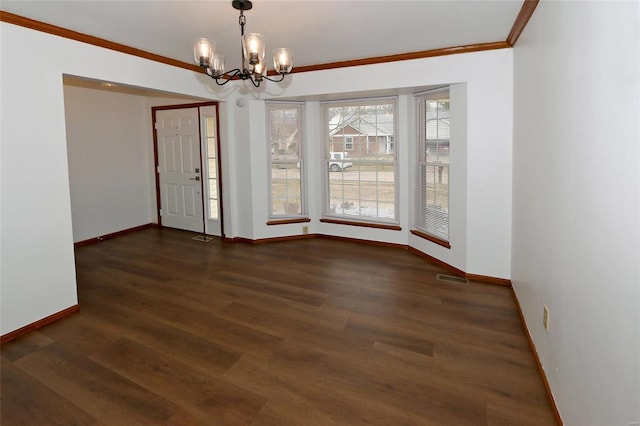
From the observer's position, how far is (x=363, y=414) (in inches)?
75.7

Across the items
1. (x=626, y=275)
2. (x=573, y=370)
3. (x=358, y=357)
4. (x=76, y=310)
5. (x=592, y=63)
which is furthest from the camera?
(x=76, y=310)

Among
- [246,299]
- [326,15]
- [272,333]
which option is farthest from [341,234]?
[326,15]

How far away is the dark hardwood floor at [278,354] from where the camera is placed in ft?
6.42

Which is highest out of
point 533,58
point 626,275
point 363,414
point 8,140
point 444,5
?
point 444,5

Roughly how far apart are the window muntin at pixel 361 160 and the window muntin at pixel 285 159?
16.4 inches

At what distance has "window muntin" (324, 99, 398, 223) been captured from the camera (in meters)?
4.97

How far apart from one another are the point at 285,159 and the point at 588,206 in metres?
4.31

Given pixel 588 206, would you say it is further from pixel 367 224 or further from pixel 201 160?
pixel 201 160

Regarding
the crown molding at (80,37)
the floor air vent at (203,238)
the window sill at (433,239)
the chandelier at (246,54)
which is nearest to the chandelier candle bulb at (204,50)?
the chandelier at (246,54)

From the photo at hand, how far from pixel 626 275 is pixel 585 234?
15.8 inches

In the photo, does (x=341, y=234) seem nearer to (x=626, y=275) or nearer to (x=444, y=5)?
(x=444, y=5)

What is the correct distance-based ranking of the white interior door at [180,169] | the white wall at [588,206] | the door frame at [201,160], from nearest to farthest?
the white wall at [588,206] → the door frame at [201,160] → the white interior door at [180,169]

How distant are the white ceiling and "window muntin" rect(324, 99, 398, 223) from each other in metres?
1.28

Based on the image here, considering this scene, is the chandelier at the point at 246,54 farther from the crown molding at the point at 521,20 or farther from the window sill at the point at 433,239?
the window sill at the point at 433,239
